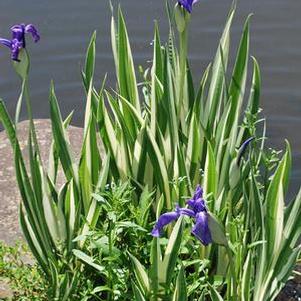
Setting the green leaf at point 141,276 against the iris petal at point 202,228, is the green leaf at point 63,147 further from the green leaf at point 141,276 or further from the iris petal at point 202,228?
the iris petal at point 202,228

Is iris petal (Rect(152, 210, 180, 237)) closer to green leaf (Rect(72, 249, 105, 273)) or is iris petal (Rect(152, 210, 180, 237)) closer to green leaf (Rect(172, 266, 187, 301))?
green leaf (Rect(172, 266, 187, 301))

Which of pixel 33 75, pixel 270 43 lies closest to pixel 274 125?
pixel 270 43

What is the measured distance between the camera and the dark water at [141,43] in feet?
15.3

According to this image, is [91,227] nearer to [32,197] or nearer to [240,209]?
[32,197]

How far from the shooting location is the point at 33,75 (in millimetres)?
5086

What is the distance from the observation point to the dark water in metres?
4.66

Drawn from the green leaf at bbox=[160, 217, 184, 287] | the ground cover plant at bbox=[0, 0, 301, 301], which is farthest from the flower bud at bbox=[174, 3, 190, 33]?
the green leaf at bbox=[160, 217, 184, 287]

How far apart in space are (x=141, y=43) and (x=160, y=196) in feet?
8.86

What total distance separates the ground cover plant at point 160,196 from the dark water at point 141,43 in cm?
157

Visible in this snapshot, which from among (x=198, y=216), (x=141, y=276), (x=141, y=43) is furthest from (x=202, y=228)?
(x=141, y=43)

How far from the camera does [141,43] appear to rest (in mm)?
5203

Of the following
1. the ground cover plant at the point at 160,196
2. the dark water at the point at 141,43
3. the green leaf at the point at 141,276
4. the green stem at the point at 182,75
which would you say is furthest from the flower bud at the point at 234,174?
the dark water at the point at 141,43

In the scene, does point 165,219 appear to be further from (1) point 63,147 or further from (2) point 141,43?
(2) point 141,43

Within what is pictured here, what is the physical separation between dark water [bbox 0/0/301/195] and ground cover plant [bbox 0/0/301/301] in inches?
61.9
